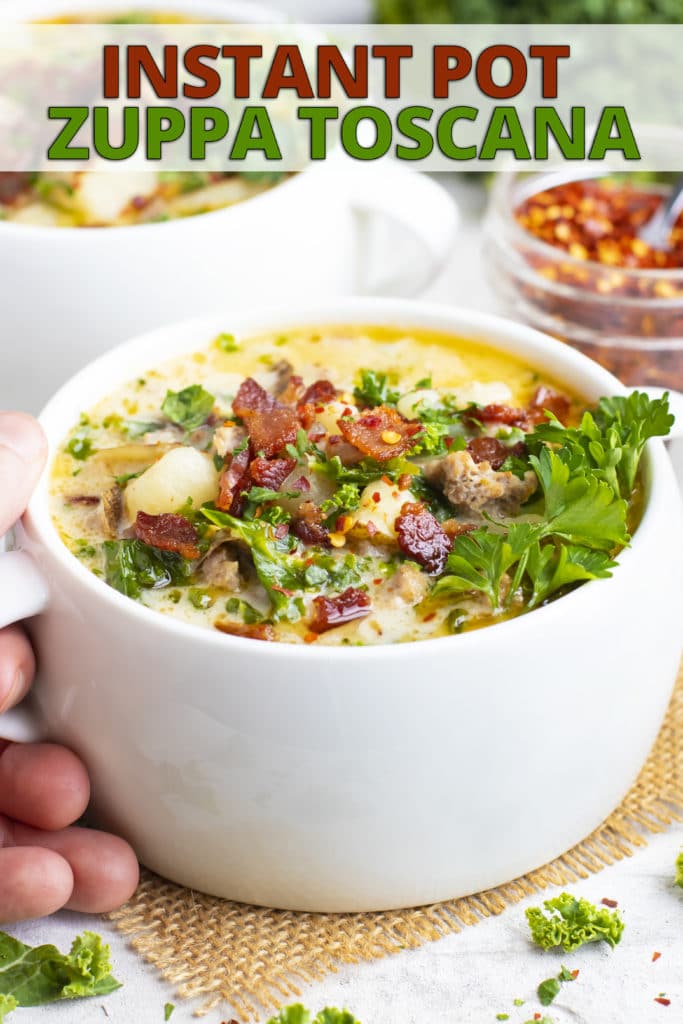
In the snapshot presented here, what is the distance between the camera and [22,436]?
266 cm

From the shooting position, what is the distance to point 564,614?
238 cm

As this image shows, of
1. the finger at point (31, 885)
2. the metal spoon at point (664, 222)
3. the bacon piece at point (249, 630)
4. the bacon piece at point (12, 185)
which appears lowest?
the finger at point (31, 885)

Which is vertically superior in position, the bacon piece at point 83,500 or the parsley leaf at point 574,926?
the bacon piece at point 83,500

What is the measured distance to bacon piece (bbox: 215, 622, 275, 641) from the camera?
2.41 meters

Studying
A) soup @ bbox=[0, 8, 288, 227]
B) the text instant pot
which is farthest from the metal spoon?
soup @ bbox=[0, 8, 288, 227]

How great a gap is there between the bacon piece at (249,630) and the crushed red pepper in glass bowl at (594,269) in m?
2.03

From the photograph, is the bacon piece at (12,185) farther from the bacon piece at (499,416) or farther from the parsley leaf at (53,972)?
the parsley leaf at (53,972)

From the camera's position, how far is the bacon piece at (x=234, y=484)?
2.62 m

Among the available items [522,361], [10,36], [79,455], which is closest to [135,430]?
[79,455]

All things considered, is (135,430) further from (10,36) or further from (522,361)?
(10,36)

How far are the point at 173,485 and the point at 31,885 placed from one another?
0.77m

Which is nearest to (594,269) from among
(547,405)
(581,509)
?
(547,405)

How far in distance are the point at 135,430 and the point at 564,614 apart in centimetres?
107

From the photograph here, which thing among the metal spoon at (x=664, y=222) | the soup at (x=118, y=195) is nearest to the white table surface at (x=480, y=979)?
the soup at (x=118, y=195)
